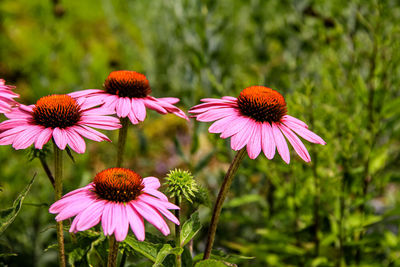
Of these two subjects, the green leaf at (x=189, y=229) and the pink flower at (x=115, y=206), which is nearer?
the pink flower at (x=115, y=206)

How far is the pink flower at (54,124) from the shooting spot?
0.53 m

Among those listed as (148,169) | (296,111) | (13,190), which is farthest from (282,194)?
(148,169)

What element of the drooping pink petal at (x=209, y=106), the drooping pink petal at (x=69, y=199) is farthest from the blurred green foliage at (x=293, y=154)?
the drooping pink petal at (x=209, y=106)

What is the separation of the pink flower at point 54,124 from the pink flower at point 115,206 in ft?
0.21

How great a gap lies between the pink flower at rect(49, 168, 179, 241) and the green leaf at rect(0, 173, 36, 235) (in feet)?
0.23

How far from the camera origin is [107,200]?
1.66 feet

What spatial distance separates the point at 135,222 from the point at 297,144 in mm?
272

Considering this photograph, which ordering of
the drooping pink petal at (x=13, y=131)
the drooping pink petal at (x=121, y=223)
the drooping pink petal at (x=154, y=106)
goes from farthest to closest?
the drooping pink petal at (x=154, y=106) < the drooping pink petal at (x=13, y=131) < the drooping pink petal at (x=121, y=223)

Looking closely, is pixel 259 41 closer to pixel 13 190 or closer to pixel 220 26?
pixel 220 26

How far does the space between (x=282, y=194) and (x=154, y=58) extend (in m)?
1.74

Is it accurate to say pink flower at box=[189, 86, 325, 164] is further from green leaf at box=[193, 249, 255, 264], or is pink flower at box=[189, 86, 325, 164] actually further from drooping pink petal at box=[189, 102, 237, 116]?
green leaf at box=[193, 249, 255, 264]

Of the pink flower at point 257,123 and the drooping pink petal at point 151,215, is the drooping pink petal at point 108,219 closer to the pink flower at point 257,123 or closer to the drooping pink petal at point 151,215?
the drooping pink petal at point 151,215

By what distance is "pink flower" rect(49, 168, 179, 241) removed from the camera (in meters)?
0.46

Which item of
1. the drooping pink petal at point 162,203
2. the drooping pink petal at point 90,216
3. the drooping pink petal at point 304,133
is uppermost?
the drooping pink petal at point 304,133
